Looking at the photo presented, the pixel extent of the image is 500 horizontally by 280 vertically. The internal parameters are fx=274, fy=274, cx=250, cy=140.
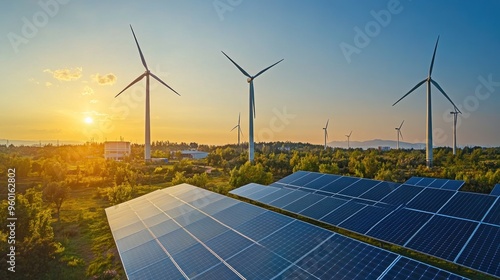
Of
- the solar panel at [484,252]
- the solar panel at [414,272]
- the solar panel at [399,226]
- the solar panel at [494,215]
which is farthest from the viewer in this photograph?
the solar panel at [494,215]

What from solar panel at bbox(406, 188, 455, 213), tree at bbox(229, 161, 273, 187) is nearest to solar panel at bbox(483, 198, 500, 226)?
solar panel at bbox(406, 188, 455, 213)

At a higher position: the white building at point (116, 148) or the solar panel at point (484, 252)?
the white building at point (116, 148)

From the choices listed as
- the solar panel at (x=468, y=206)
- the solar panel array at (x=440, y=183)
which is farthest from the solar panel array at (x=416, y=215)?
the solar panel array at (x=440, y=183)

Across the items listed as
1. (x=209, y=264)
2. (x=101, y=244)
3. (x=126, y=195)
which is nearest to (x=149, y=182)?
(x=126, y=195)

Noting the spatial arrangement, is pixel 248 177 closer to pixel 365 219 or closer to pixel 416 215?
pixel 365 219

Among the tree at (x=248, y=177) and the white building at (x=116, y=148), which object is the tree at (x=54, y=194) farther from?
the white building at (x=116, y=148)

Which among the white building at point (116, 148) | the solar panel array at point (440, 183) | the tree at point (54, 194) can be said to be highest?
the white building at point (116, 148)

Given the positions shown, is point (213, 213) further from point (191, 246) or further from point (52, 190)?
point (52, 190)
